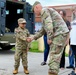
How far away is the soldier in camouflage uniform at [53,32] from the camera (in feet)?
20.0

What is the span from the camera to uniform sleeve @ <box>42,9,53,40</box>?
6027mm

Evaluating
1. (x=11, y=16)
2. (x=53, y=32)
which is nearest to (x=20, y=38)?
(x=53, y=32)

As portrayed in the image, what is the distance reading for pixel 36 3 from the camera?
20.6 ft

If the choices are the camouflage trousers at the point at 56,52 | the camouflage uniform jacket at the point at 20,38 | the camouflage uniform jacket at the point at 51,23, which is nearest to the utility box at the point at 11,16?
the camouflage uniform jacket at the point at 20,38

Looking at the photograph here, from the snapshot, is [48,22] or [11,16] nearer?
[48,22]

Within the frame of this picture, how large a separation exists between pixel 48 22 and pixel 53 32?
291 millimetres

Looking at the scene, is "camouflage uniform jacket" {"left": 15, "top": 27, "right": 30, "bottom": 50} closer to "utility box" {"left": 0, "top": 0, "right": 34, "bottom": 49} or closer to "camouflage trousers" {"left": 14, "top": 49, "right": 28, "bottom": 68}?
"camouflage trousers" {"left": 14, "top": 49, "right": 28, "bottom": 68}

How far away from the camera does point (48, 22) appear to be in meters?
6.07

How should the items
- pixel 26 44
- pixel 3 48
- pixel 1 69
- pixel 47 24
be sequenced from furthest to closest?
pixel 3 48 → pixel 1 69 → pixel 26 44 → pixel 47 24

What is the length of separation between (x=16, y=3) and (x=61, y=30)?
7.86 metres

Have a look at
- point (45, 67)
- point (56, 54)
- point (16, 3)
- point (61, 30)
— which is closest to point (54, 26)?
point (61, 30)

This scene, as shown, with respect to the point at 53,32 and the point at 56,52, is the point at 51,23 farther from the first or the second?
the point at 56,52

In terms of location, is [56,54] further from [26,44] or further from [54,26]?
[26,44]

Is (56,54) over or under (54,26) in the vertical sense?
under
